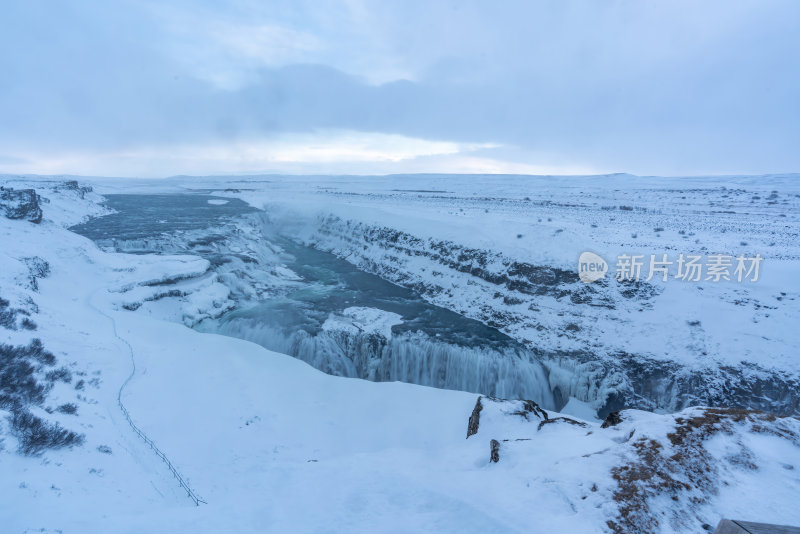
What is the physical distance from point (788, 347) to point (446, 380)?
13609 millimetres

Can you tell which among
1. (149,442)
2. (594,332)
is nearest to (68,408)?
(149,442)

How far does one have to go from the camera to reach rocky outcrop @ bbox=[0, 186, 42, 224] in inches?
1170

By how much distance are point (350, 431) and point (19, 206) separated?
34.3 m

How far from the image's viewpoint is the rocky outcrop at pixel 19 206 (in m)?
29.7

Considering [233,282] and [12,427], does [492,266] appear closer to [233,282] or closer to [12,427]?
[233,282]

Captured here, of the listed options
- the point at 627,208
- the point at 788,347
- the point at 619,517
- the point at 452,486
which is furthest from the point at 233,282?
the point at 627,208

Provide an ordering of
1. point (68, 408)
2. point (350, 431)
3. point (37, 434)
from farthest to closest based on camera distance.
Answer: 1. point (350, 431)
2. point (68, 408)
3. point (37, 434)

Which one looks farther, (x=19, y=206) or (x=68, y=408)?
(x=19, y=206)

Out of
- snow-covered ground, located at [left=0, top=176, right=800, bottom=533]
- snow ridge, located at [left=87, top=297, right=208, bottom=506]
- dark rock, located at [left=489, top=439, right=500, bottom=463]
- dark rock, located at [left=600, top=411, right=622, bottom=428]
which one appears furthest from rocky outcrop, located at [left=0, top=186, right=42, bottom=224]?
dark rock, located at [left=600, top=411, right=622, bottom=428]

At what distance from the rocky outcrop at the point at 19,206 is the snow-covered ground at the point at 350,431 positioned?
8.84ft

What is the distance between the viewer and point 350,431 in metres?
13.7

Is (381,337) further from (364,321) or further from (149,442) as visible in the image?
(149,442)

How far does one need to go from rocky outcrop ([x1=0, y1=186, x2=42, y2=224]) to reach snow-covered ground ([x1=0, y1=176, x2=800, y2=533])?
8.84 feet

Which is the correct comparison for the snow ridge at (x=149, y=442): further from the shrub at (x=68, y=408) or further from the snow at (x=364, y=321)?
the snow at (x=364, y=321)
